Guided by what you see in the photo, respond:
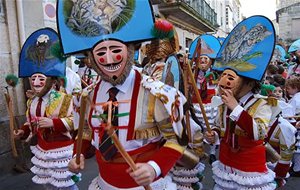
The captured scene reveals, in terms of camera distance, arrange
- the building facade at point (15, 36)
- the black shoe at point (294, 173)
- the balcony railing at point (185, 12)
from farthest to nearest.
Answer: the balcony railing at point (185, 12)
the building facade at point (15, 36)
the black shoe at point (294, 173)

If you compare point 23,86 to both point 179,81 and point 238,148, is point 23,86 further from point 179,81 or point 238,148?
point 238,148

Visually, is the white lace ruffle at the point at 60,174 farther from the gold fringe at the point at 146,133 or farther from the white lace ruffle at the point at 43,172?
the gold fringe at the point at 146,133

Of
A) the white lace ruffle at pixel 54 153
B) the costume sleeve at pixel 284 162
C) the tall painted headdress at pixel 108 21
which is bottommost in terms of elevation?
the costume sleeve at pixel 284 162

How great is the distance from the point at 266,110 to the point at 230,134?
0.34 meters

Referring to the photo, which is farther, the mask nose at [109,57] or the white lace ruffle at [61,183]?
the white lace ruffle at [61,183]

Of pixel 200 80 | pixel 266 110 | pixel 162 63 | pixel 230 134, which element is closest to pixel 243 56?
pixel 266 110

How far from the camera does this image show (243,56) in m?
2.55

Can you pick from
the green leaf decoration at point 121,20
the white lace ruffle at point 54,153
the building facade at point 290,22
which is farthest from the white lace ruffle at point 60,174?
the building facade at point 290,22

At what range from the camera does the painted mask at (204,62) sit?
5.17 m

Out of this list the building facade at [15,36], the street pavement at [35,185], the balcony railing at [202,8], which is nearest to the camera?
the street pavement at [35,185]

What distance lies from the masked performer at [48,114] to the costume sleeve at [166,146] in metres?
1.50

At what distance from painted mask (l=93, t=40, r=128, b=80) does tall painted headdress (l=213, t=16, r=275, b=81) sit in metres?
1.06

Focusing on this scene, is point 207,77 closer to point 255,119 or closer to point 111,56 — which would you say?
point 255,119

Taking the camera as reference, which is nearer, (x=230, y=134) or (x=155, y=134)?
(x=155, y=134)
